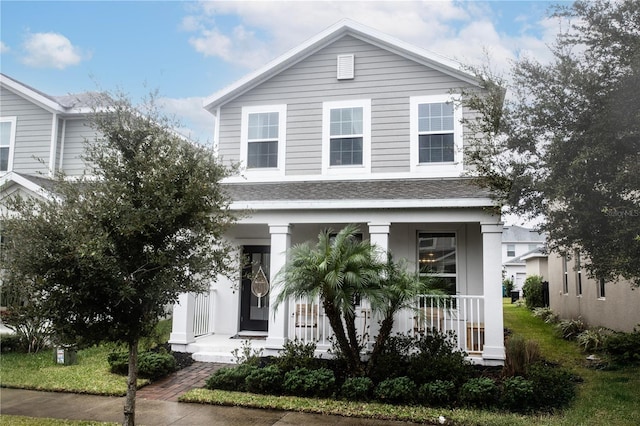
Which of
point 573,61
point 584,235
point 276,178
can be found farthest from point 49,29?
point 584,235

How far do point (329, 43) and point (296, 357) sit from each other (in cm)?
795

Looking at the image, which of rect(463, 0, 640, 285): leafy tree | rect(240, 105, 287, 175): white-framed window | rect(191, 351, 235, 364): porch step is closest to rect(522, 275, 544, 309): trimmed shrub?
rect(463, 0, 640, 285): leafy tree

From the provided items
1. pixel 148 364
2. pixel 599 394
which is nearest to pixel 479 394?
pixel 599 394

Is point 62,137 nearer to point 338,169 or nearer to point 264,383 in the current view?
point 338,169

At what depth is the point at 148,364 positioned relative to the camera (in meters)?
8.59

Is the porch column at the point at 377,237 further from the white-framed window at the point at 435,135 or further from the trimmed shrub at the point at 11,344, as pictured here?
the trimmed shrub at the point at 11,344

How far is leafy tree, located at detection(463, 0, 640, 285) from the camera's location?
22.1 ft

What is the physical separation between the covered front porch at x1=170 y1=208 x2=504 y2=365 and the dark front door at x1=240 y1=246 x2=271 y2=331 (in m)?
0.03

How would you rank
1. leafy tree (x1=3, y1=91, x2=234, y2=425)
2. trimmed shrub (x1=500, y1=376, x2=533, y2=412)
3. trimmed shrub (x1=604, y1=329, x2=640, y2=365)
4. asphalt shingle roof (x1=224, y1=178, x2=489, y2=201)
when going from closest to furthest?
leafy tree (x1=3, y1=91, x2=234, y2=425)
trimmed shrub (x1=500, y1=376, x2=533, y2=412)
asphalt shingle roof (x1=224, y1=178, x2=489, y2=201)
trimmed shrub (x1=604, y1=329, x2=640, y2=365)

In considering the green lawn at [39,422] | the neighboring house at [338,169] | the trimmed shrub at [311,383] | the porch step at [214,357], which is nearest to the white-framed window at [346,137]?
the neighboring house at [338,169]

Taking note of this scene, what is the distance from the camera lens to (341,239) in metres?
8.18

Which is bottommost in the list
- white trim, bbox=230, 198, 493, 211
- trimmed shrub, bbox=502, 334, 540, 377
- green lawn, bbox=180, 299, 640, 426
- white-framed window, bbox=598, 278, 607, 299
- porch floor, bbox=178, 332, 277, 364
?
green lawn, bbox=180, 299, 640, 426

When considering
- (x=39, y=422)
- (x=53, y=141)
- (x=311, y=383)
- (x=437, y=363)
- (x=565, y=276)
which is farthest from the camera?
(x=565, y=276)

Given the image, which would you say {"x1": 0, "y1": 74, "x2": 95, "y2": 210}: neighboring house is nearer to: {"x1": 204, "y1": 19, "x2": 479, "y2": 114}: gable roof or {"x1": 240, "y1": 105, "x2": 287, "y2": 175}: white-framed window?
{"x1": 204, "y1": 19, "x2": 479, "y2": 114}: gable roof
